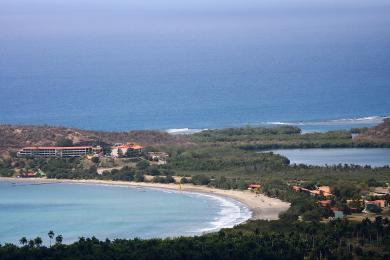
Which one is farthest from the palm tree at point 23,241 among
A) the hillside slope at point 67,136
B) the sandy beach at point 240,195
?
the hillside slope at point 67,136

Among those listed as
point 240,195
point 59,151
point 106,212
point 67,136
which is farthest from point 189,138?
point 106,212

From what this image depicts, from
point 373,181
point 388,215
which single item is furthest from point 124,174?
point 388,215

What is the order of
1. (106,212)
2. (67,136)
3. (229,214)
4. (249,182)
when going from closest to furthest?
(229,214) < (106,212) < (249,182) < (67,136)

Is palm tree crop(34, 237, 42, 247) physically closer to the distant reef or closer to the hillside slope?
the distant reef

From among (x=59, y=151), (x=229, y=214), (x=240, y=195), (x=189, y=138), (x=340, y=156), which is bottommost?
(x=229, y=214)

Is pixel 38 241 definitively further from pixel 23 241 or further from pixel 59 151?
pixel 59 151

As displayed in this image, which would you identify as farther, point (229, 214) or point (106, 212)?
point (106, 212)

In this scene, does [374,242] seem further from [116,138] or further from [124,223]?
[116,138]

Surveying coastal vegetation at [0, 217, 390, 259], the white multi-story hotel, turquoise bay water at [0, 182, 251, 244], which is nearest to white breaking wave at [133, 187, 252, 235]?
turquoise bay water at [0, 182, 251, 244]
